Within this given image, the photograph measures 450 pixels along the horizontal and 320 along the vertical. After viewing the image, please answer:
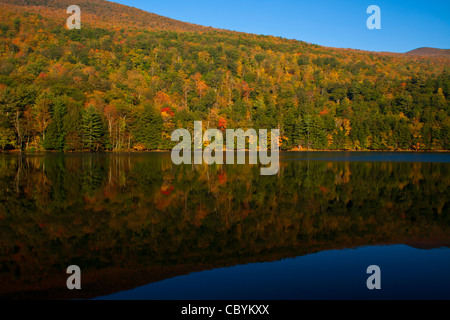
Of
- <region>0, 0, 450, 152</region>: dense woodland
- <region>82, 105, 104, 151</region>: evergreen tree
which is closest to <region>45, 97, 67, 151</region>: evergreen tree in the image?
<region>0, 0, 450, 152</region>: dense woodland

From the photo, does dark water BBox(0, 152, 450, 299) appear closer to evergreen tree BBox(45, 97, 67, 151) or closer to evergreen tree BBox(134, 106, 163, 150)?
evergreen tree BBox(45, 97, 67, 151)

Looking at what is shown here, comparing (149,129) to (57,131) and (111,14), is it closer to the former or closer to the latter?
(57,131)

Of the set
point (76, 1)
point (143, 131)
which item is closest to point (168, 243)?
point (143, 131)

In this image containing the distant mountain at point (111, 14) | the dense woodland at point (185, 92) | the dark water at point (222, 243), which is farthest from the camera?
the distant mountain at point (111, 14)

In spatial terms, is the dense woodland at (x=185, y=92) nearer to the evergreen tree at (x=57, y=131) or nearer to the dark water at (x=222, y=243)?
the evergreen tree at (x=57, y=131)

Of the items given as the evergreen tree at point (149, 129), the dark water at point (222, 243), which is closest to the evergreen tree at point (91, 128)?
the evergreen tree at point (149, 129)

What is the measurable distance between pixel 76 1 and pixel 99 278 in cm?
18604

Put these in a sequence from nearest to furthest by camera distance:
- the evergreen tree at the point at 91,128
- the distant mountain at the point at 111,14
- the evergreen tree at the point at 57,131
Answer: the evergreen tree at the point at 57,131
the evergreen tree at the point at 91,128
the distant mountain at the point at 111,14

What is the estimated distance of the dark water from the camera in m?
6.41

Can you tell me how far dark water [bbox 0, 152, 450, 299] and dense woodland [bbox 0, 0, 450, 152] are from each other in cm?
4529

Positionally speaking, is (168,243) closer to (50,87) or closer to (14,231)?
(14,231)

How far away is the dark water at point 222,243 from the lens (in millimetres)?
6410

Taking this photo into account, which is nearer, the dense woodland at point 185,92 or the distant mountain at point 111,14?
the dense woodland at point 185,92

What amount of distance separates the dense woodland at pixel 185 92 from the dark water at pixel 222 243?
149 feet
